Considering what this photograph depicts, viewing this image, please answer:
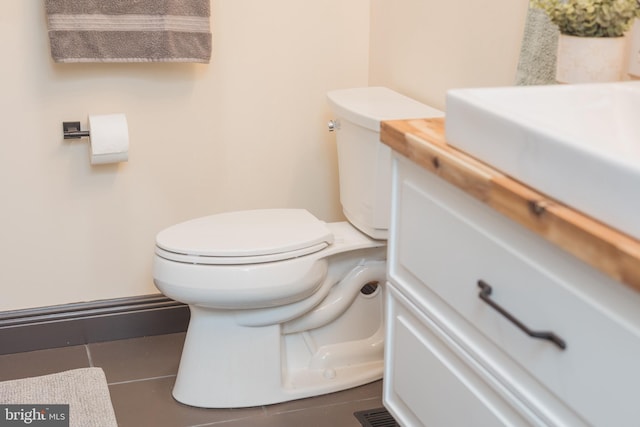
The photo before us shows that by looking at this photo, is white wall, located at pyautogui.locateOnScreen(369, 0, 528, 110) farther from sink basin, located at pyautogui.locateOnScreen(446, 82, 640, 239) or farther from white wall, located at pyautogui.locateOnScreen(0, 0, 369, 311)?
sink basin, located at pyautogui.locateOnScreen(446, 82, 640, 239)

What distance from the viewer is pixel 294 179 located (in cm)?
252

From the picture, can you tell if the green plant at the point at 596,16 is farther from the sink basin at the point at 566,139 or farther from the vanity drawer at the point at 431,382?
the vanity drawer at the point at 431,382

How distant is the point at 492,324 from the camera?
1126mm

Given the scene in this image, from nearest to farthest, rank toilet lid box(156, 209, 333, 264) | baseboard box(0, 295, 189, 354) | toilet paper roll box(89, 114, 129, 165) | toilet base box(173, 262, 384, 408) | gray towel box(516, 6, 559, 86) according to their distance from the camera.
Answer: gray towel box(516, 6, 559, 86), toilet lid box(156, 209, 333, 264), toilet base box(173, 262, 384, 408), toilet paper roll box(89, 114, 129, 165), baseboard box(0, 295, 189, 354)

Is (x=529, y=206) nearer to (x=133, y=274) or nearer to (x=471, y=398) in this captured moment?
(x=471, y=398)

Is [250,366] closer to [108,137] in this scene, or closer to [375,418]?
[375,418]

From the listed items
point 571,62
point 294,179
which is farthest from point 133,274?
point 571,62

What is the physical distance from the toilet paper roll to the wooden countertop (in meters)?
1.08

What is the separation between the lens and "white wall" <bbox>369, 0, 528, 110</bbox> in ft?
5.88

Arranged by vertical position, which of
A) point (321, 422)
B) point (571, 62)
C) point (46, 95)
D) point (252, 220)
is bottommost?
point (321, 422)

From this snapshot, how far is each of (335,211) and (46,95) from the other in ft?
Result: 3.15

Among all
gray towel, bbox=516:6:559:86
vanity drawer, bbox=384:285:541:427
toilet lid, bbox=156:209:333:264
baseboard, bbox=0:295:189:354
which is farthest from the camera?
baseboard, bbox=0:295:189:354

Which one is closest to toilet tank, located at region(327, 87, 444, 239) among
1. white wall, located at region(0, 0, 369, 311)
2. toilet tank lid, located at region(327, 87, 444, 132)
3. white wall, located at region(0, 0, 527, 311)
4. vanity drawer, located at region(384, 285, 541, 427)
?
toilet tank lid, located at region(327, 87, 444, 132)

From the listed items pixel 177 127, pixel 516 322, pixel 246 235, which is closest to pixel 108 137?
pixel 177 127
